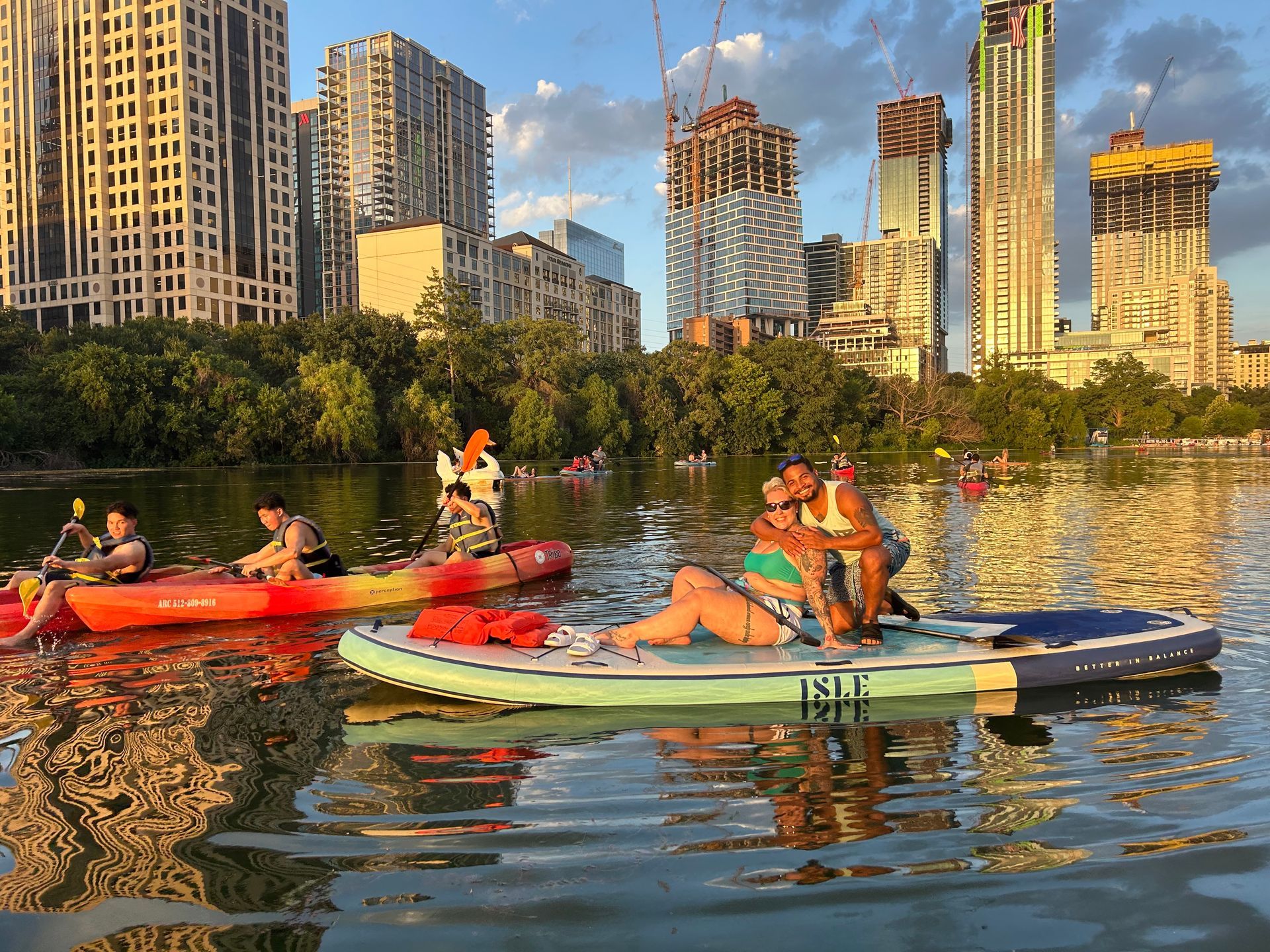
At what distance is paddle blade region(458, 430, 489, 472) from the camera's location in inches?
538

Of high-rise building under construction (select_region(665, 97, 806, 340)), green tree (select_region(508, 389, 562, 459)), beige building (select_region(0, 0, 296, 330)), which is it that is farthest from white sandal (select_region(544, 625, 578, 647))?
high-rise building under construction (select_region(665, 97, 806, 340))

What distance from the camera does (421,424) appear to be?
5194 cm

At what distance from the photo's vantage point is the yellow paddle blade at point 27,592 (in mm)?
8664

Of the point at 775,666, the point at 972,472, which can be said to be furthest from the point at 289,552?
the point at 972,472

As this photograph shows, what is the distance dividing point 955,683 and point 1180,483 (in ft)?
96.3

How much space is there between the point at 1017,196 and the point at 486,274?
122 meters

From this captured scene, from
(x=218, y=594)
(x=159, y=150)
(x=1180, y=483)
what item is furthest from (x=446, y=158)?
(x=218, y=594)

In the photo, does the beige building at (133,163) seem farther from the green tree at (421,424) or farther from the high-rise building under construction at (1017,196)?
the high-rise building under construction at (1017,196)

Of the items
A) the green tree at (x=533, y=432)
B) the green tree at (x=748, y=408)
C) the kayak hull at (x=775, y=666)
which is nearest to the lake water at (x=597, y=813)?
the kayak hull at (x=775, y=666)

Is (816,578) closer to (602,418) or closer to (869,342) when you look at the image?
(602,418)

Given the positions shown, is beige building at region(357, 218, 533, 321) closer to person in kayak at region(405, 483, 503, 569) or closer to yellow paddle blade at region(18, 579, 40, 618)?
person in kayak at region(405, 483, 503, 569)

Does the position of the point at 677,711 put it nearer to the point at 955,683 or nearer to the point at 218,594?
the point at 955,683

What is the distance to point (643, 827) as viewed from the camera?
4.44 meters

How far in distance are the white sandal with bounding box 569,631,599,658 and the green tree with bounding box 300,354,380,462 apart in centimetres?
4371
